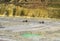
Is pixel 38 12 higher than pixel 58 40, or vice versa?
pixel 58 40

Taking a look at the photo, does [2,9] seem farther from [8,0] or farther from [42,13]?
[42,13]

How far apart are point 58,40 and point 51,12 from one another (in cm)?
855

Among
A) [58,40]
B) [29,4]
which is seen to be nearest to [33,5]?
[29,4]

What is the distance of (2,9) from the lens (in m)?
14.9

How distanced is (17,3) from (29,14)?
5.22 feet

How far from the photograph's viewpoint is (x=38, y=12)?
13945 millimetres

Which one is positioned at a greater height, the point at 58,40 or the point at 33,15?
the point at 58,40

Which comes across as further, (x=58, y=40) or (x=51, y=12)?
(x=51, y=12)

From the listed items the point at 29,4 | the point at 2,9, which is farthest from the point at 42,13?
the point at 2,9

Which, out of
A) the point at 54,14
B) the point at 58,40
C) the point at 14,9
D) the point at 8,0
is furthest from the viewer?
the point at 8,0

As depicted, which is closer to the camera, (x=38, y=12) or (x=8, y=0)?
(x=38, y=12)

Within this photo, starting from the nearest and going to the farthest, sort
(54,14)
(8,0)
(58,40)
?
(58,40), (54,14), (8,0)

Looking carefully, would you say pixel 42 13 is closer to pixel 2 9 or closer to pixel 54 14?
pixel 54 14

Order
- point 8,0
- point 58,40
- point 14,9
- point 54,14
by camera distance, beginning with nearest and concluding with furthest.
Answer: point 58,40 < point 54,14 < point 14,9 < point 8,0
